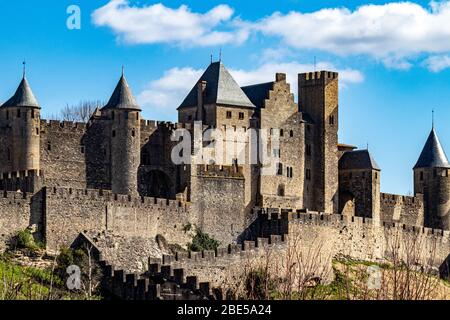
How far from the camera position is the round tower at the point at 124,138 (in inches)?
2773

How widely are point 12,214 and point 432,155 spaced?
114ft

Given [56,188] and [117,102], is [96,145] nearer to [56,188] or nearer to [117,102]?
[117,102]

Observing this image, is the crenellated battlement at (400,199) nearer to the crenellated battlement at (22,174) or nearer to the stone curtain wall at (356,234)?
the stone curtain wall at (356,234)

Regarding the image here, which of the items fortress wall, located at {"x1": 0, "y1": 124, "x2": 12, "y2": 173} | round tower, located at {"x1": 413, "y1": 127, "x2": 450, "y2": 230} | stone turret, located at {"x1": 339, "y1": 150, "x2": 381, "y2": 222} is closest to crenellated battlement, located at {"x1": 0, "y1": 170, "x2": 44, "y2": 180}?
fortress wall, located at {"x1": 0, "y1": 124, "x2": 12, "y2": 173}

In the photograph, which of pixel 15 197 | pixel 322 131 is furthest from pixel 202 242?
pixel 322 131

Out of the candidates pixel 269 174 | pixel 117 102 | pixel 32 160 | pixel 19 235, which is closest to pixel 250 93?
pixel 269 174

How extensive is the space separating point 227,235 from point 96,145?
8.77 meters

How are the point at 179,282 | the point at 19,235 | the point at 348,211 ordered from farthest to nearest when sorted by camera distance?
the point at 348,211, the point at 19,235, the point at 179,282

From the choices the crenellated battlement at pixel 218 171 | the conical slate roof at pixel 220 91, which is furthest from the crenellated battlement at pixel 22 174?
the conical slate roof at pixel 220 91

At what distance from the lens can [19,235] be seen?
193 ft

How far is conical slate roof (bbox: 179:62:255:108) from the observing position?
7469 centimetres

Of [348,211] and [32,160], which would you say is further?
[348,211]

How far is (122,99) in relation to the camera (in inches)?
2793
